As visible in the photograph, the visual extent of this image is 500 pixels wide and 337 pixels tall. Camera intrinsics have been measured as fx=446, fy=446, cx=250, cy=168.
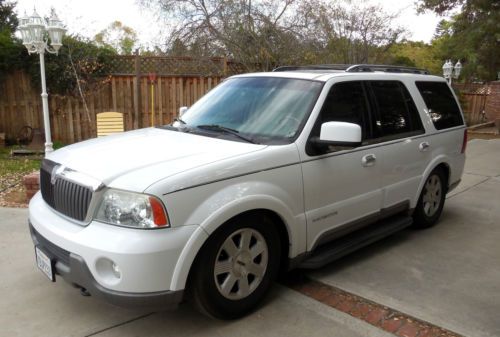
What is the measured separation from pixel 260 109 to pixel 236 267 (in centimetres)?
137

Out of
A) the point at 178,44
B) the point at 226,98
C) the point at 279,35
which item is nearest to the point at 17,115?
the point at 178,44

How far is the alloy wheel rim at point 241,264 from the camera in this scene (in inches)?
121

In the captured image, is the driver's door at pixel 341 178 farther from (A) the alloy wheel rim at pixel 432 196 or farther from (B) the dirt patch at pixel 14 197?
(B) the dirt patch at pixel 14 197

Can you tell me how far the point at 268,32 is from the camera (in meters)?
12.3

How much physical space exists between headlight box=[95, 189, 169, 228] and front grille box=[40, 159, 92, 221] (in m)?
0.15

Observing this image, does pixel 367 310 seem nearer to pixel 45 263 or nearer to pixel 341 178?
pixel 341 178

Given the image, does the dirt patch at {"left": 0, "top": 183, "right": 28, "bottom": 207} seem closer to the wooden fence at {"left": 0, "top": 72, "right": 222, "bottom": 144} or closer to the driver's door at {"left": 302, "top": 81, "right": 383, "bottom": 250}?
the driver's door at {"left": 302, "top": 81, "right": 383, "bottom": 250}

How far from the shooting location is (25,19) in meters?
7.32

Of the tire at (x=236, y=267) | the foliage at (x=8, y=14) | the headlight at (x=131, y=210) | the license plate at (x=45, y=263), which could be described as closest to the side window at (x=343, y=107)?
the tire at (x=236, y=267)

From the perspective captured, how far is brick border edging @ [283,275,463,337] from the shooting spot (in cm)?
310

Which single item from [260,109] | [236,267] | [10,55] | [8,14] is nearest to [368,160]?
[260,109]

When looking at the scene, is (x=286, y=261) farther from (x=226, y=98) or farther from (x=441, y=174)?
(x=441, y=174)

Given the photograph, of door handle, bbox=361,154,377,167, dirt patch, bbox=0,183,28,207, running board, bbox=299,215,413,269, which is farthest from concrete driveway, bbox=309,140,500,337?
dirt patch, bbox=0,183,28,207

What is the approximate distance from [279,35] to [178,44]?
118 inches
